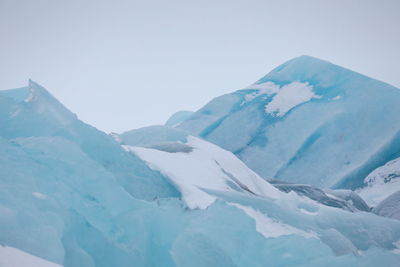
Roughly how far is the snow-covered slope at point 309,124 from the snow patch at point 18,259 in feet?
33.4

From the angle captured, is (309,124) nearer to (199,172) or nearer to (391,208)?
(391,208)

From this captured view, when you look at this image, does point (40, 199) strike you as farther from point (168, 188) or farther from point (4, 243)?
point (168, 188)

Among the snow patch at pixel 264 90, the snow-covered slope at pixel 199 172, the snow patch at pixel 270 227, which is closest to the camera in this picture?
the snow patch at pixel 270 227

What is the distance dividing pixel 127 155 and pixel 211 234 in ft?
5.64

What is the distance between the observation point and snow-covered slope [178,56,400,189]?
1123 cm

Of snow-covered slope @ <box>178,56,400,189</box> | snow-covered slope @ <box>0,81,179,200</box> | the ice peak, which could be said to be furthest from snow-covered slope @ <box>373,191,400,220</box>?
the ice peak

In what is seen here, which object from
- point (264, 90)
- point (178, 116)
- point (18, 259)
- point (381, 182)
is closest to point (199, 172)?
point (18, 259)

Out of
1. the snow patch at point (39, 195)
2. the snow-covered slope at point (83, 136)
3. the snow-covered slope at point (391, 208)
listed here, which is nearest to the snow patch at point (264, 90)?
the snow-covered slope at point (391, 208)

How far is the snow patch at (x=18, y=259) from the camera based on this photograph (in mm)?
1896

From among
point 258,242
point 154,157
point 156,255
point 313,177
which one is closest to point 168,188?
→ point 154,157

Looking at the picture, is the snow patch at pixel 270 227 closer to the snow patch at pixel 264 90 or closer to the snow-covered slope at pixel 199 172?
the snow-covered slope at pixel 199 172

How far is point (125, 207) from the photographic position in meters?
3.45

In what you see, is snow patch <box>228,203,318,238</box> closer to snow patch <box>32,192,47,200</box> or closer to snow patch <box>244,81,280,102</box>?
snow patch <box>32,192,47,200</box>

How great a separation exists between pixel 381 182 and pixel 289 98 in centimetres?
530
